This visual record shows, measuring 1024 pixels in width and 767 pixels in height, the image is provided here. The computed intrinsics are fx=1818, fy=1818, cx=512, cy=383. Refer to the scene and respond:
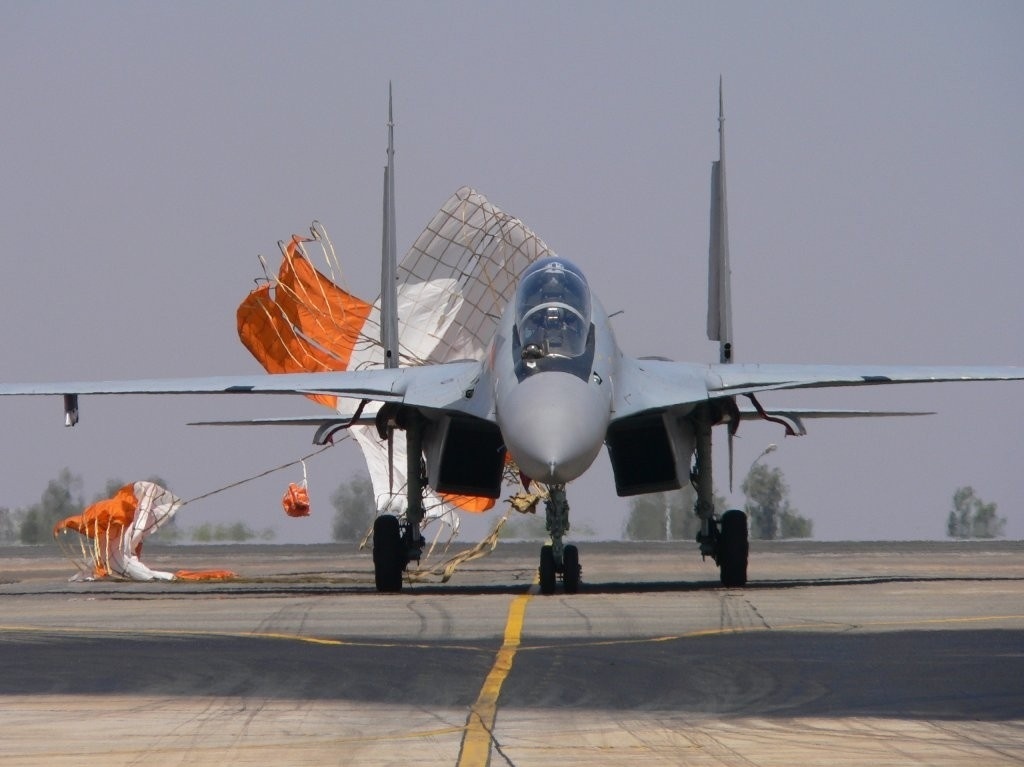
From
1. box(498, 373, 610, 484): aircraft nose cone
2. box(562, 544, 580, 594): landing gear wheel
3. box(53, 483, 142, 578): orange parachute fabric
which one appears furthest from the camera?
box(53, 483, 142, 578): orange parachute fabric

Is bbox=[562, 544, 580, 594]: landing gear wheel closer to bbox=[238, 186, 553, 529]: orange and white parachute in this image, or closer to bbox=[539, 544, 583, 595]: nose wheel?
bbox=[539, 544, 583, 595]: nose wheel

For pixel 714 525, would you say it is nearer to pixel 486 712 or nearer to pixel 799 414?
pixel 799 414

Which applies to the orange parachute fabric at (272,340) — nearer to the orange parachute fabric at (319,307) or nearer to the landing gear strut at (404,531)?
the orange parachute fabric at (319,307)

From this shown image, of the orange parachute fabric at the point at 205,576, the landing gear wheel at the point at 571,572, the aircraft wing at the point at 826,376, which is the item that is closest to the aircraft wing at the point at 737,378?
the aircraft wing at the point at 826,376

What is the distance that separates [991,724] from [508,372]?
9955 mm

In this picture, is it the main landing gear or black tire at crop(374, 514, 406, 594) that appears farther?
black tire at crop(374, 514, 406, 594)

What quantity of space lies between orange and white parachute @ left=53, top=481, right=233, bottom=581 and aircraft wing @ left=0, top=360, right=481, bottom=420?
16.3 feet

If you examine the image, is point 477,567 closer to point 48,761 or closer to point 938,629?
point 938,629

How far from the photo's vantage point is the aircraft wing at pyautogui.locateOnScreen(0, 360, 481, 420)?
62.2 feet

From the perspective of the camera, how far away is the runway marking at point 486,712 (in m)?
7.46

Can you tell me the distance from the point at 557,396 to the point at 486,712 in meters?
8.23

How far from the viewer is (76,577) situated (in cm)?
2586

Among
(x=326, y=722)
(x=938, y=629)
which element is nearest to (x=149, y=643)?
(x=326, y=722)

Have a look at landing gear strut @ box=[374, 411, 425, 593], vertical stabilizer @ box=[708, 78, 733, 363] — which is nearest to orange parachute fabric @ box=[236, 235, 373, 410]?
vertical stabilizer @ box=[708, 78, 733, 363]
